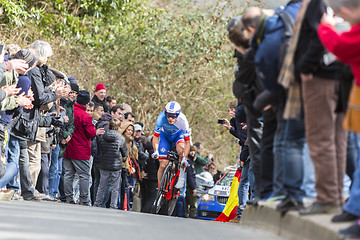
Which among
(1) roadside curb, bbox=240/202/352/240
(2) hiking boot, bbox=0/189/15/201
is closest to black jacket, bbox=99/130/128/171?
(2) hiking boot, bbox=0/189/15/201

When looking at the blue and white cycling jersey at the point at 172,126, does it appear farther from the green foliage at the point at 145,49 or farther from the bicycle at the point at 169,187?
the green foliage at the point at 145,49

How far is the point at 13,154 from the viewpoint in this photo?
1133 cm

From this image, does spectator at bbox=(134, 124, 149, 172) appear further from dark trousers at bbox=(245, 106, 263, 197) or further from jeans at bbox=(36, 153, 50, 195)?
dark trousers at bbox=(245, 106, 263, 197)

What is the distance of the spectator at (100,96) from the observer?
60.2 feet

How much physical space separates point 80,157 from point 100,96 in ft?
11.1

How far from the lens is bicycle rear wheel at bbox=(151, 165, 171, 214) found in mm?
16312

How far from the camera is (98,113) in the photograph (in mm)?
18516

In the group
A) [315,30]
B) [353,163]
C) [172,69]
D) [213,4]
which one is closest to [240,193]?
[353,163]

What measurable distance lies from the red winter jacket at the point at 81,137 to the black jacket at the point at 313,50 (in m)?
9.20

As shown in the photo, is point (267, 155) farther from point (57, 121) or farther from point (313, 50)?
point (57, 121)

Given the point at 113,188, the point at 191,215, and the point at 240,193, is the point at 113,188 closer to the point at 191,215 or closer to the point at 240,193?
the point at 240,193

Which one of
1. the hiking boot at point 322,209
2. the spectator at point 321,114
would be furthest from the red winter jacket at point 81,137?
the hiking boot at point 322,209

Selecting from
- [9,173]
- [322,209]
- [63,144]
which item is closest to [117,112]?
[63,144]

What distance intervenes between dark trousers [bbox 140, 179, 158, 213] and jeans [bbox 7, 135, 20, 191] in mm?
8414
